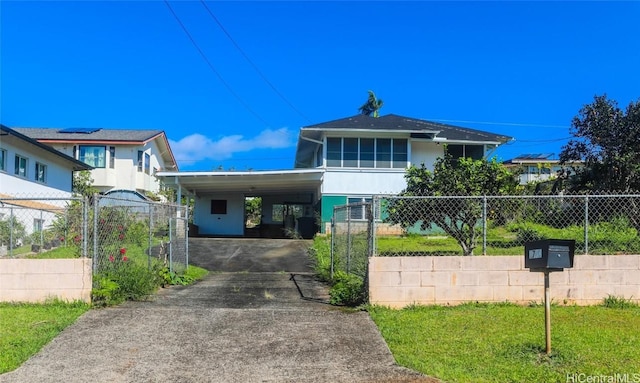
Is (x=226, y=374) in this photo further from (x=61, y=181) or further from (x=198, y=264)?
(x=61, y=181)

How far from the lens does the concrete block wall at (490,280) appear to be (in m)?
6.68

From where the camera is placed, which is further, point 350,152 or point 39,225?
point 350,152

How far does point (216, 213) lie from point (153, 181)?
981 cm

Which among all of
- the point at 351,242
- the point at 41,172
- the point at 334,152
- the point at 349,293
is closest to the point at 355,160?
the point at 334,152

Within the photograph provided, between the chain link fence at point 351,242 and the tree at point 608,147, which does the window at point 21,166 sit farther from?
the tree at point 608,147

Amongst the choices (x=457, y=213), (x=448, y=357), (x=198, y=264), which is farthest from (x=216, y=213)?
(x=448, y=357)

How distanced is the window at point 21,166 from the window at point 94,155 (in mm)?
9032

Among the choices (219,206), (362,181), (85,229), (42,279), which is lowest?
(42,279)

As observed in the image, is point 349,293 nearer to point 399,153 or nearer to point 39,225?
point 39,225

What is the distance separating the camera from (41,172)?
21203 mm

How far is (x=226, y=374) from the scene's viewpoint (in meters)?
4.29

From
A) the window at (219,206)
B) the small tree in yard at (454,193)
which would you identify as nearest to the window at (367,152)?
the window at (219,206)

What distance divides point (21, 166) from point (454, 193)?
1765 cm

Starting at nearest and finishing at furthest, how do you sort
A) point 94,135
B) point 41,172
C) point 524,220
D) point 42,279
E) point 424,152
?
point 42,279
point 524,220
point 41,172
point 424,152
point 94,135
